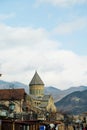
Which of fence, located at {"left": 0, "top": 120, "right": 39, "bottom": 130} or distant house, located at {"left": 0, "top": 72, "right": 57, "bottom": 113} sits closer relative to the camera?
fence, located at {"left": 0, "top": 120, "right": 39, "bottom": 130}

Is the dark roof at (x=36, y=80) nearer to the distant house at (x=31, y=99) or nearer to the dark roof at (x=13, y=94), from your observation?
the distant house at (x=31, y=99)

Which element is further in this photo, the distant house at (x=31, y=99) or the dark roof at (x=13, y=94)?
the dark roof at (x=13, y=94)

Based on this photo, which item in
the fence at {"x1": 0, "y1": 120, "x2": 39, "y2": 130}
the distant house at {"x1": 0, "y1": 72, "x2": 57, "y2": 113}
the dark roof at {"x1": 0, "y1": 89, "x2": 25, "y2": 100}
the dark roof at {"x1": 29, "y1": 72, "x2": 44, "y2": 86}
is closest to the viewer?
the fence at {"x1": 0, "y1": 120, "x2": 39, "y2": 130}

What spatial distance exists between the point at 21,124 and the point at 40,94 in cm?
10156

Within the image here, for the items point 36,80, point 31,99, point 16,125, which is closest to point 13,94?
point 31,99

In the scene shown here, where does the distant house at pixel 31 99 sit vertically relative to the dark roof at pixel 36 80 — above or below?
below

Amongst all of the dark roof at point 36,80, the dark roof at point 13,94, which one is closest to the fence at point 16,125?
the dark roof at point 13,94

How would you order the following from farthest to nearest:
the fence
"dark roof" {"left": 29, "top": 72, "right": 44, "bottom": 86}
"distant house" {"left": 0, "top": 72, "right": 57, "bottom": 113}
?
"dark roof" {"left": 29, "top": 72, "right": 44, "bottom": 86}
"distant house" {"left": 0, "top": 72, "right": 57, "bottom": 113}
the fence

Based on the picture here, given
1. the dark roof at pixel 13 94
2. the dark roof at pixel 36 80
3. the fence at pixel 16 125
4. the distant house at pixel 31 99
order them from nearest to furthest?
the fence at pixel 16 125 < the distant house at pixel 31 99 < the dark roof at pixel 13 94 < the dark roof at pixel 36 80

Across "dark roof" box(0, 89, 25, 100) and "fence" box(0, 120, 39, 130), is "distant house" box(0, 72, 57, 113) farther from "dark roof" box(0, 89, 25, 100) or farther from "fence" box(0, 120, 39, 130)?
"fence" box(0, 120, 39, 130)

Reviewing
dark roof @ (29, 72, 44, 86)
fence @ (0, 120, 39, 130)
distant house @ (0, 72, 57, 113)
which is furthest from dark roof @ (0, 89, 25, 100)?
dark roof @ (29, 72, 44, 86)

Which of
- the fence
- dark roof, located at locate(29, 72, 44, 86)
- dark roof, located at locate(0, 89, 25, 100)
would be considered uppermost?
dark roof, located at locate(29, 72, 44, 86)

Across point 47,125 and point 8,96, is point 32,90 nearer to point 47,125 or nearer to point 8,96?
point 8,96

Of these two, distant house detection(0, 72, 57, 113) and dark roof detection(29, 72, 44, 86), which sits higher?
dark roof detection(29, 72, 44, 86)
